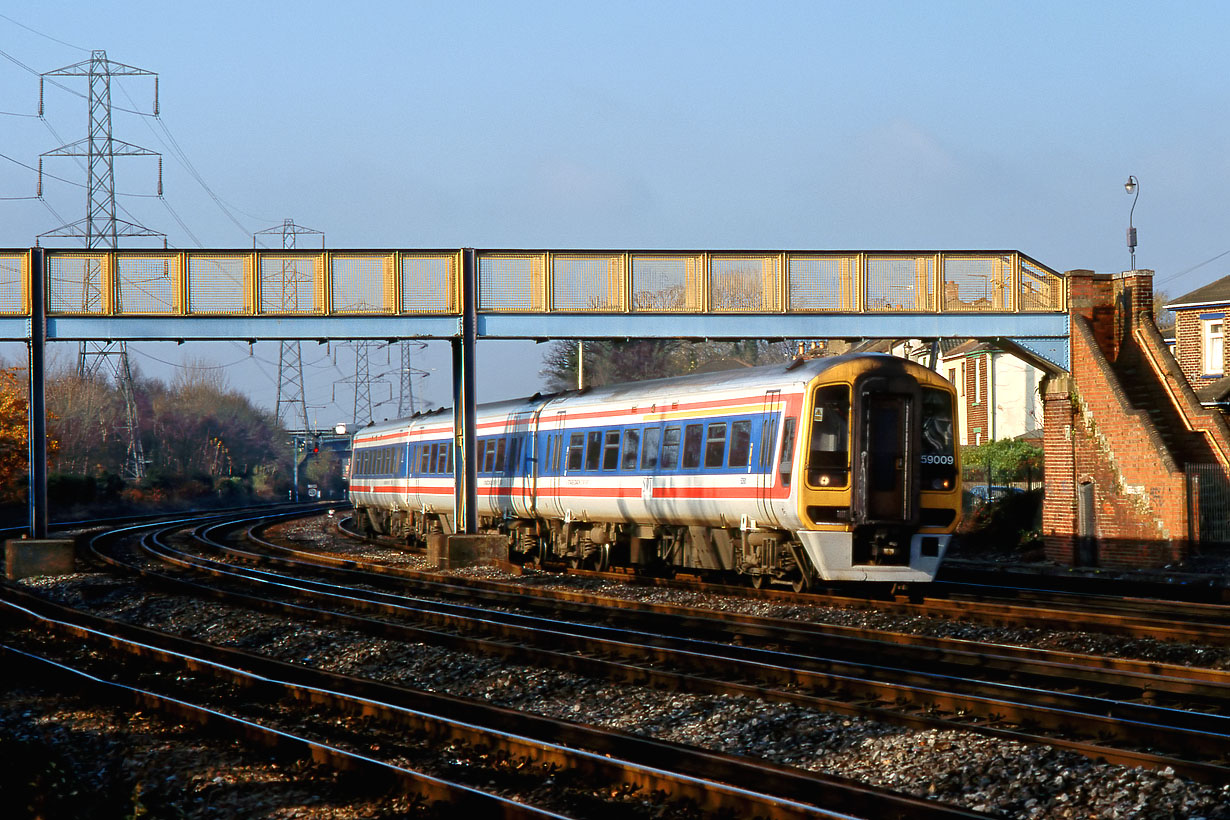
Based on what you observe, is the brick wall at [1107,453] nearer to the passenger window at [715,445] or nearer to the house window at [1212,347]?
the passenger window at [715,445]

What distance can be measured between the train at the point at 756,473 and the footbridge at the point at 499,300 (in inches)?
68.5

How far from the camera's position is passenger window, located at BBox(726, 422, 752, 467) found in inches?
675

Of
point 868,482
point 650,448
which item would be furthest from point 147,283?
point 868,482

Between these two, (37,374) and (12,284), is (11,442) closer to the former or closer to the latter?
(12,284)

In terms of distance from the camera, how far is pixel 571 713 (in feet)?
33.5

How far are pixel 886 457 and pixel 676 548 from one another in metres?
4.62

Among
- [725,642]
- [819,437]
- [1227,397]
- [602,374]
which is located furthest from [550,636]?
[602,374]

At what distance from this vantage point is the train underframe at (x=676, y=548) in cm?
1684

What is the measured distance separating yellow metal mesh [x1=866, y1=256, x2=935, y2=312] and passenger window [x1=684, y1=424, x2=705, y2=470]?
5.44 m

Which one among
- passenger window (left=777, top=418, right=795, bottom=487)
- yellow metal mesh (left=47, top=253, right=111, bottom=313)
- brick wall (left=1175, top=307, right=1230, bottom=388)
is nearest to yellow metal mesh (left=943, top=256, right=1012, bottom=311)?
passenger window (left=777, top=418, right=795, bottom=487)

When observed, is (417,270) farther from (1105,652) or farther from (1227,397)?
(1227,397)

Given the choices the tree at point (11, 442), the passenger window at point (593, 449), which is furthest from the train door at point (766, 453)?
the tree at point (11, 442)

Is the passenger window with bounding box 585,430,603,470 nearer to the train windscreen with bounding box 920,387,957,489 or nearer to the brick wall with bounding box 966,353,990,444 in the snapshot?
the train windscreen with bounding box 920,387,957,489

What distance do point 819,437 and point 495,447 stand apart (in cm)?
1152
